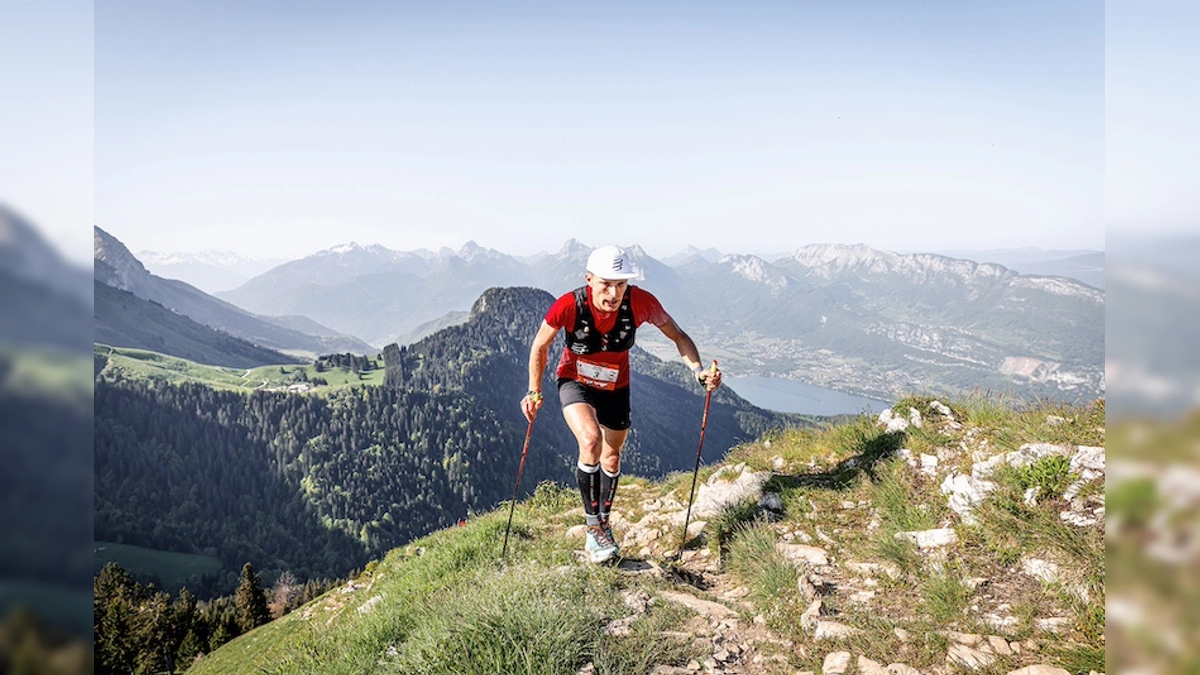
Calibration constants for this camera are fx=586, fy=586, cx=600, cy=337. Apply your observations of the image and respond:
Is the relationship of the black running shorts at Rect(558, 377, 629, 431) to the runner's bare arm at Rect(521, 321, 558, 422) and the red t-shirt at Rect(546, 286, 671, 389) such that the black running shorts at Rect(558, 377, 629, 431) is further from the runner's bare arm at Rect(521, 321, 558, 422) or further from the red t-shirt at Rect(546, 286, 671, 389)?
the runner's bare arm at Rect(521, 321, 558, 422)

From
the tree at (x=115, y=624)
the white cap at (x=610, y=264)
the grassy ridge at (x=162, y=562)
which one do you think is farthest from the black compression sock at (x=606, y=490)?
the grassy ridge at (x=162, y=562)

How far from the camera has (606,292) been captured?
6.30m

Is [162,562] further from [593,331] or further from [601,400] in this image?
[593,331]

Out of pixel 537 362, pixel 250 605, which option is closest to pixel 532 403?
pixel 537 362

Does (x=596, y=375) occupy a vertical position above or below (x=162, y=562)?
above

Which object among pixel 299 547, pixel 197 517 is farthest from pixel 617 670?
pixel 197 517

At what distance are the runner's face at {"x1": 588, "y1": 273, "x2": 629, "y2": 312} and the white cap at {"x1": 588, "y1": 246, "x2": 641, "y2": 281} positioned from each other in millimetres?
88

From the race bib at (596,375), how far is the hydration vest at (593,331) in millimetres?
183

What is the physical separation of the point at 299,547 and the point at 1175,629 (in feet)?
641

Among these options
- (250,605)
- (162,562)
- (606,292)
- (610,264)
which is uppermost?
(610,264)

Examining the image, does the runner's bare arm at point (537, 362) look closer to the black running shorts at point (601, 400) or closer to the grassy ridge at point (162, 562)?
the black running shorts at point (601, 400)

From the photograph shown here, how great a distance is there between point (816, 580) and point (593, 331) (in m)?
3.35

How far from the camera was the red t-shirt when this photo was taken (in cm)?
645

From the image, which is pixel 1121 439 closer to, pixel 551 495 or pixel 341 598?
pixel 551 495
